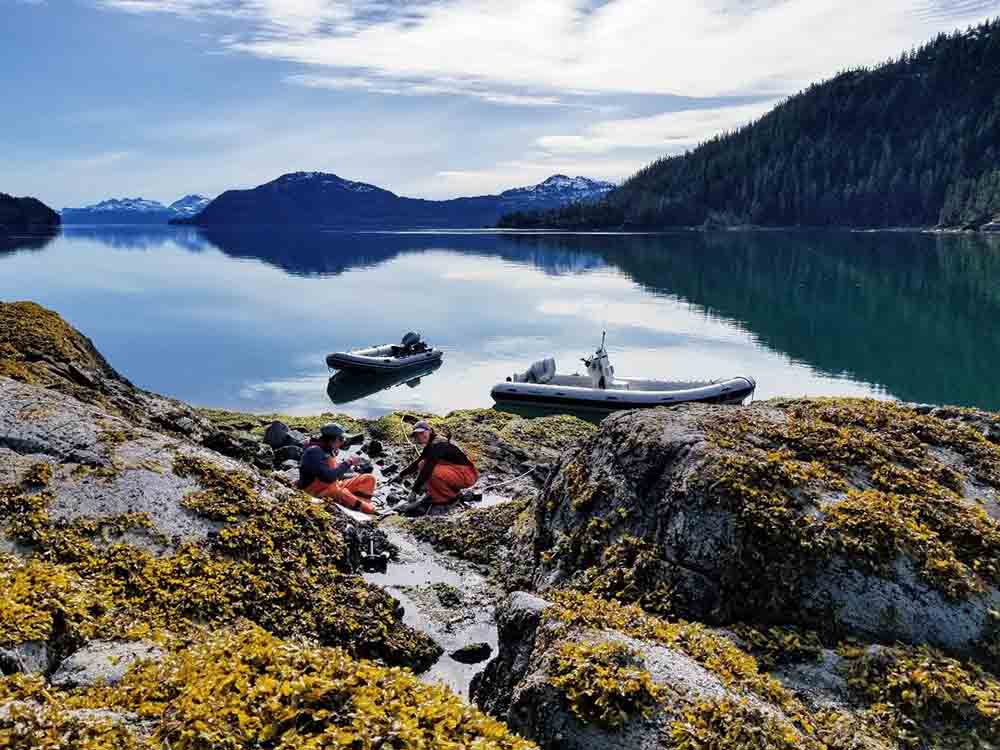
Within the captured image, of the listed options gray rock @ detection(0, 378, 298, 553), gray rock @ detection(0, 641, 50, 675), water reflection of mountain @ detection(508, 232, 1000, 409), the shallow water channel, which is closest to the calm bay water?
water reflection of mountain @ detection(508, 232, 1000, 409)

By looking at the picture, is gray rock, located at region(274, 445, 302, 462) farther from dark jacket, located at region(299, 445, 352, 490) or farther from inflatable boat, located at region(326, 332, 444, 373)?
inflatable boat, located at region(326, 332, 444, 373)

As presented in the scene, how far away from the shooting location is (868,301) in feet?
238

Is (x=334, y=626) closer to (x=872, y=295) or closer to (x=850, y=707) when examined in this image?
(x=850, y=707)

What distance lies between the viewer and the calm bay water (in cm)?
4369

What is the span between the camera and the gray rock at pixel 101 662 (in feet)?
16.8

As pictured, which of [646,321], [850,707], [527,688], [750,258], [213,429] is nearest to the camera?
[527,688]

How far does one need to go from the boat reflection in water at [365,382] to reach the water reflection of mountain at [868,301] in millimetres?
25306

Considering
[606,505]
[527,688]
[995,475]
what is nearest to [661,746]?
[527,688]

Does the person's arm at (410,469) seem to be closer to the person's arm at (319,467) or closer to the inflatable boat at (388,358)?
the person's arm at (319,467)

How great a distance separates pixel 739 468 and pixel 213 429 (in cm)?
1185

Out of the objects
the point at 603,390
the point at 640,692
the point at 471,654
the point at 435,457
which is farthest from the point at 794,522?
the point at 603,390

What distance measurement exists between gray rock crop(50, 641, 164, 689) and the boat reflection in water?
35.2 metres

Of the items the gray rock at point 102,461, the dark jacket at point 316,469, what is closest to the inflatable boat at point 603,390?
the dark jacket at point 316,469

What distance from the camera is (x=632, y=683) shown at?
17.5 ft
